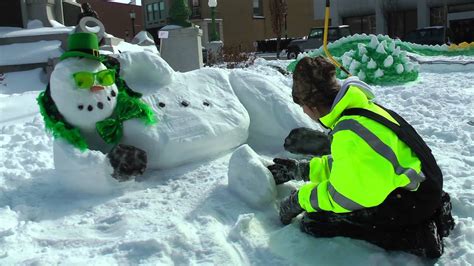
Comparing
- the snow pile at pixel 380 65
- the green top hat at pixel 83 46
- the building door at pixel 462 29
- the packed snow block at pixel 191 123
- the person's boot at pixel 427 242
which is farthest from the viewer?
the building door at pixel 462 29

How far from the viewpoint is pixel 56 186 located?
11.8 ft

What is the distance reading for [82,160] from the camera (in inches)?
129

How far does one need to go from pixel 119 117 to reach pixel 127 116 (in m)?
0.06

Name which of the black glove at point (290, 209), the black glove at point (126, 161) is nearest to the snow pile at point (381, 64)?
the black glove at point (126, 161)

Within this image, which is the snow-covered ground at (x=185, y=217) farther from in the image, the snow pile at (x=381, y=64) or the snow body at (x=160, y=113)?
the snow pile at (x=381, y=64)

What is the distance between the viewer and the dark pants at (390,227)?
7.93ft

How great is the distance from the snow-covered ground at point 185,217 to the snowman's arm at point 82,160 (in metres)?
0.17

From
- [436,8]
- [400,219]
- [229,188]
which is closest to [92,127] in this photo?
[229,188]

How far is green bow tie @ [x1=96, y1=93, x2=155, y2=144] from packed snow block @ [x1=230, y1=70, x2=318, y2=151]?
1.09m

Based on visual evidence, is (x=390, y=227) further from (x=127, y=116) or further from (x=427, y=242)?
(x=127, y=116)

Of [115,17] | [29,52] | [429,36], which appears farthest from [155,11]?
[29,52]

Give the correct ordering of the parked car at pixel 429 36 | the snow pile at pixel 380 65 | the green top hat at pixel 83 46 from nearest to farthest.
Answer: the green top hat at pixel 83 46 < the snow pile at pixel 380 65 < the parked car at pixel 429 36

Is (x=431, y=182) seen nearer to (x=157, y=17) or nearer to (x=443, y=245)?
(x=443, y=245)

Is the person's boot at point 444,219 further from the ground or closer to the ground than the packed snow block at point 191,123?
closer to the ground
